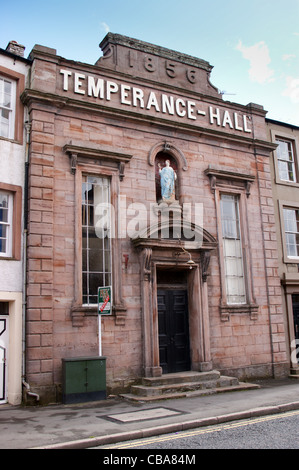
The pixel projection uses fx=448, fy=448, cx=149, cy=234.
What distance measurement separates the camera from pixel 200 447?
23.3 feet

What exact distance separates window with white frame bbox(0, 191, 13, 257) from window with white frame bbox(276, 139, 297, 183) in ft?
35.3

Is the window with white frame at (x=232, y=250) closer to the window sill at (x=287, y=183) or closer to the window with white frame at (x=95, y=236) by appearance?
the window sill at (x=287, y=183)

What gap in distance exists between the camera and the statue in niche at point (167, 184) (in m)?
14.3

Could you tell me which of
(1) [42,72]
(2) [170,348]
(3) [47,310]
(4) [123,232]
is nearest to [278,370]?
(2) [170,348]

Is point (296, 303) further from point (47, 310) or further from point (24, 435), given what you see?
point (24, 435)

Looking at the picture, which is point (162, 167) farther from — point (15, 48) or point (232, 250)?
point (15, 48)

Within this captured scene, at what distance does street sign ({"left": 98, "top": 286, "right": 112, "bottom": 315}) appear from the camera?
11.3 meters

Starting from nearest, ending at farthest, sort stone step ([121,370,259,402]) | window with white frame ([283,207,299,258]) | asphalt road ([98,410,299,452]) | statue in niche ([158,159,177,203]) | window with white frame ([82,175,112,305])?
1. asphalt road ([98,410,299,452])
2. stone step ([121,370,259,402])
3. window with white frame ([82,175,112,305])
4. statue in niche ([158,159,177,203])
5. window with white frame ([283,207,299,258])

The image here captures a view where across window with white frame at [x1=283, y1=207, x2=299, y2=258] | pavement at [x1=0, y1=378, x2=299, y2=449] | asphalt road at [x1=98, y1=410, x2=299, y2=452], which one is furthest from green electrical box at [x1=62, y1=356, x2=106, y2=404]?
window with white frame at [x1=283, y1=207, x2=299, y2=258]

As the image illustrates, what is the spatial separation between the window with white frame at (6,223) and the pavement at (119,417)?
3.95 m

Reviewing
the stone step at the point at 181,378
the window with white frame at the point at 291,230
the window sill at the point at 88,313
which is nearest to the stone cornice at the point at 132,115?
→ the window with white frame at the point at 291,230

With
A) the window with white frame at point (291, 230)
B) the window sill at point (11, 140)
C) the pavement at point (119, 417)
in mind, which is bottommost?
the pavement at point (119, 417)

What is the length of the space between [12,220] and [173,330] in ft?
19.3

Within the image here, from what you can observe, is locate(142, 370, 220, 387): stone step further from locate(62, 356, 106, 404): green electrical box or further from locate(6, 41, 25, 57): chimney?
locate(6, 41, 25, 57): chimney
